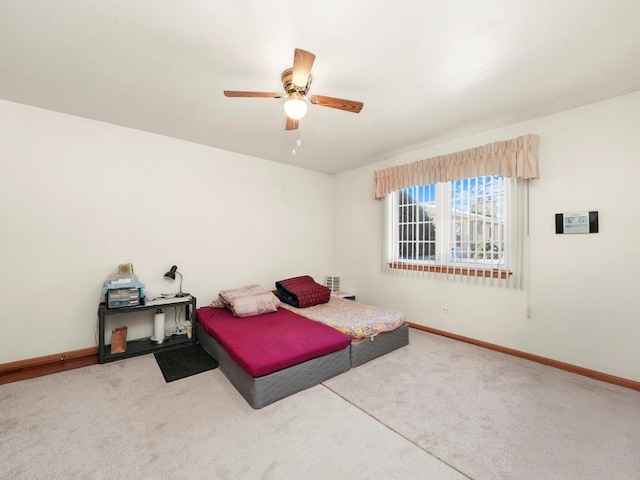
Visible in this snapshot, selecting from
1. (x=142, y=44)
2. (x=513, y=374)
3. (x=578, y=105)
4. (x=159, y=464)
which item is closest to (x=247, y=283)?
(x=159, y=464)

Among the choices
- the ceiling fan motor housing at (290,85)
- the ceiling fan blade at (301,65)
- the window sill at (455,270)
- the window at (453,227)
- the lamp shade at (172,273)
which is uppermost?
the ceiling fan motor housing at (290,85)

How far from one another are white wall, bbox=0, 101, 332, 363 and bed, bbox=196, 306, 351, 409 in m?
1.07

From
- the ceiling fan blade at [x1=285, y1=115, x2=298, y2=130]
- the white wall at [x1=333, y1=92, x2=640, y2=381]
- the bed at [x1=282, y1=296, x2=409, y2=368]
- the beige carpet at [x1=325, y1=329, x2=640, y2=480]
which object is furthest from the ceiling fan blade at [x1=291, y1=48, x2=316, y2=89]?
the white wall at [x1=333, y1=92, x2=640, y2=381]

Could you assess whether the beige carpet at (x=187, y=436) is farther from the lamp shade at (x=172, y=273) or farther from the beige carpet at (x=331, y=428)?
the lamp shade at (x=172, y=273)

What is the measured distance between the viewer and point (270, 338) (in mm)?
2492

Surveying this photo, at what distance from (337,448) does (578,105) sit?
11.9 feet

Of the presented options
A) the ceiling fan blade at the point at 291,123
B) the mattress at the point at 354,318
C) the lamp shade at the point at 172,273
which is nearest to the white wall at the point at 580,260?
the mattress at the point at 354,318

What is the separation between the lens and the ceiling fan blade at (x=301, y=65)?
5.12 feet

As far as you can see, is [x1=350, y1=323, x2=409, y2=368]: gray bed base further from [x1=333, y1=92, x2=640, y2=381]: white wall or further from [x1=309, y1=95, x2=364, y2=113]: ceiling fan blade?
[x1=309, y1=95, x2=364, y2=113]: ceiling fan blade

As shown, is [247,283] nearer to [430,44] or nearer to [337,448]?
[337,448]

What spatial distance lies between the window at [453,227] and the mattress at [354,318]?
40.0 inches

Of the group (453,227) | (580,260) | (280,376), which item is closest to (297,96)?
(280,376)

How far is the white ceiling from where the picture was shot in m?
1.53

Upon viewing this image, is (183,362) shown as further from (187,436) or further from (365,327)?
(365,327)
